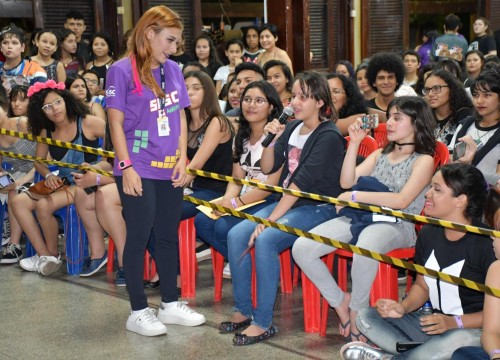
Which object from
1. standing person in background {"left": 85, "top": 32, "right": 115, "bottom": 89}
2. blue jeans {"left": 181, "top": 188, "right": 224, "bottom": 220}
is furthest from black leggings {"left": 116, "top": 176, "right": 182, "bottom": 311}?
standing person in background {"left": 85, "top": 32, "right": 115, "bottom": 89}

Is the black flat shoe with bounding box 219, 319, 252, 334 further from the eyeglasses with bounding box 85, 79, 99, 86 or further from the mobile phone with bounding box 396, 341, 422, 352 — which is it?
the eyeglasses with bounding box 85, 79, 99, 86

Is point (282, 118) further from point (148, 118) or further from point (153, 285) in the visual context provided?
point (153, 285)

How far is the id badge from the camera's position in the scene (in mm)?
4422

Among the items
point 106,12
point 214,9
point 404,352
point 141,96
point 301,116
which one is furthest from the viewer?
point 214,9

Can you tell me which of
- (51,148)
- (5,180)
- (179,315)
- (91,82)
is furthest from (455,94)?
(91,82)

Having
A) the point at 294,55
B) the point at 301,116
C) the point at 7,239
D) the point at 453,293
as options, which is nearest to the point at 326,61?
the point at 294,55

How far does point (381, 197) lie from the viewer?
4379 mm

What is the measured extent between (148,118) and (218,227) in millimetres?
896

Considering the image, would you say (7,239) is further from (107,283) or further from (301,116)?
(301,116)

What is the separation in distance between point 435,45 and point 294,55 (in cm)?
166

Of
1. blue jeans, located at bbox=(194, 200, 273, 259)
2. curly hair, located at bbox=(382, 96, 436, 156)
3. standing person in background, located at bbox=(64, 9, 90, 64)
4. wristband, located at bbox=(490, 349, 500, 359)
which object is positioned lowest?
wristband, located at bbox=(490, 349, 500, 359)

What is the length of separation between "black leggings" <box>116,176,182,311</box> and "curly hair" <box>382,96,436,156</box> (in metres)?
1.20

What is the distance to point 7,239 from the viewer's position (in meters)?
6.46

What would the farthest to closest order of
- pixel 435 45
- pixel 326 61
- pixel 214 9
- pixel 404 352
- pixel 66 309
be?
pixel 214 9
pixel 326 61
pixel 435 45
pixel 66 309
pixel 404 352
